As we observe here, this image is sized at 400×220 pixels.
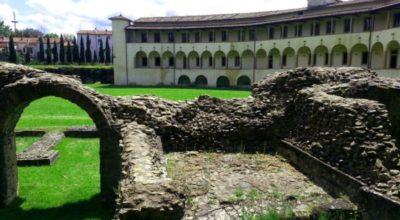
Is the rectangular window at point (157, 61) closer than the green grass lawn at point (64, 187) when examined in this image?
No

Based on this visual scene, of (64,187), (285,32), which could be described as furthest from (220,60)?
(64,187)

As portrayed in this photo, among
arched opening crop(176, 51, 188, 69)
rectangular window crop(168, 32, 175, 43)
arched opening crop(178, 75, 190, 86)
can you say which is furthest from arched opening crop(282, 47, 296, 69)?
rectangular window crop(168, 32, 175, 43)

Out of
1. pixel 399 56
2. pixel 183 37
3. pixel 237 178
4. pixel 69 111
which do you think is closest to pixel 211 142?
pixel 237 178

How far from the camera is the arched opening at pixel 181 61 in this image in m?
57.6

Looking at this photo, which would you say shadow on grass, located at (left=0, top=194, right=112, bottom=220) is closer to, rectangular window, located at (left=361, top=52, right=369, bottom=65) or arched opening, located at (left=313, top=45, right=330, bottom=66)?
rectangular window, located at (left=361, top=52, right=369, bottom=65)

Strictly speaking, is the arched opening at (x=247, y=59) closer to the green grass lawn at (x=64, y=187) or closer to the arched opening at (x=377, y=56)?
the arched opening at (x=377, y=56)

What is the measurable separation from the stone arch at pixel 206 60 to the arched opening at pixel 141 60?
30.6ft

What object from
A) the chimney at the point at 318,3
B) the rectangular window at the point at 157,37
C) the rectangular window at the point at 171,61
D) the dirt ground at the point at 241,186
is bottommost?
the dirt ground at the point at 241,186

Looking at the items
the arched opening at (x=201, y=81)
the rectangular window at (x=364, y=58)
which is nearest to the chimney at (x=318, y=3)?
the rectangular window at (x=364, y=58)

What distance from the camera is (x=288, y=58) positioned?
160 ft

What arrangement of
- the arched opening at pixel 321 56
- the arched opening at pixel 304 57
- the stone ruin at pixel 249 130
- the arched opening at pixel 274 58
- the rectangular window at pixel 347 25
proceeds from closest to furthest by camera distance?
the stone ruin at pixel 249 130 → the rectangular window at pixel 347 25 → the arched opening at pixel 321 56 → the arched opening at pixel 304 57 → the arched opening at pixel 274 58

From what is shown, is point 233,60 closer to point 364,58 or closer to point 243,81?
point 243,81

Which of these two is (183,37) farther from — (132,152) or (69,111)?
(132,152)

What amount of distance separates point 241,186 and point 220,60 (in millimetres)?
47838
